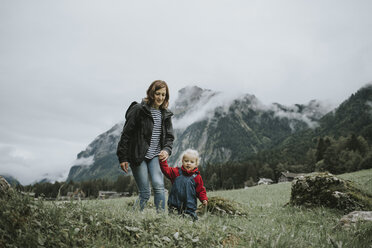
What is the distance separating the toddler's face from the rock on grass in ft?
14.6

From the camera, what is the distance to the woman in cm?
573

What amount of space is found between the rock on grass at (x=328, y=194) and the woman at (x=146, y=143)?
514 centimetres

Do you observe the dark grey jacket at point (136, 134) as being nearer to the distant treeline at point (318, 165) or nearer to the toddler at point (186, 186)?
the toddler at point (186, 186)

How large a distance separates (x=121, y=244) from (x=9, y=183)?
224 cm

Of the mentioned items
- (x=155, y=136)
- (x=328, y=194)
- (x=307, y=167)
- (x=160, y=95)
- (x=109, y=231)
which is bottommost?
(x=307, y=167)

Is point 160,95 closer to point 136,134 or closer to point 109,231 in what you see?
point 136,134

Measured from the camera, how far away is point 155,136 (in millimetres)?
6188

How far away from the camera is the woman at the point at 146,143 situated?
18.8 feet

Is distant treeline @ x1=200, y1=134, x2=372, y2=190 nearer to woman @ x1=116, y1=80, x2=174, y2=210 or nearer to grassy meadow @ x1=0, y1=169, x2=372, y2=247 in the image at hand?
woman @ x1=116, y1=80, x2=174, y2=210

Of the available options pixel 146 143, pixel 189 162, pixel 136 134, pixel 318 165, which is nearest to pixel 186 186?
pixel 189 162

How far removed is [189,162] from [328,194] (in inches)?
194

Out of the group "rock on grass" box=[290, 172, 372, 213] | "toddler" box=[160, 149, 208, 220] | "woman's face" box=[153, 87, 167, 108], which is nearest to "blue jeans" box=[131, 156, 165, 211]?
"toddler" box=[160, 149, 208, 220]

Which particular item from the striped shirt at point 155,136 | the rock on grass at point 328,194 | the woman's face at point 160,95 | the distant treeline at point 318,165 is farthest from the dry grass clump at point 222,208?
the distant treeline at point 318,165

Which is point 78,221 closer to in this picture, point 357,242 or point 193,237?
point 193,237
